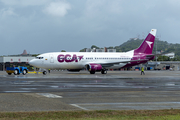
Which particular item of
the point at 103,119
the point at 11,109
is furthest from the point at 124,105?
the point at 11,109

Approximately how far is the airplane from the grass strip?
3473cm

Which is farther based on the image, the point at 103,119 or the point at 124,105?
the point at 124,105

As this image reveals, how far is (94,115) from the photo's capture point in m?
9.08

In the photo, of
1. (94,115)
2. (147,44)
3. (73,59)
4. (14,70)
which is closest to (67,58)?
(73,59)

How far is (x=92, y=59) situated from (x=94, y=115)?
125 feet

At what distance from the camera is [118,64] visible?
4834cm

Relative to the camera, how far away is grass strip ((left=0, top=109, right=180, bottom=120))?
28.1 feet

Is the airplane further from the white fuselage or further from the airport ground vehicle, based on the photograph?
the airport ground vehicle

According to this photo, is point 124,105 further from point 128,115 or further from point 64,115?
point 64,115

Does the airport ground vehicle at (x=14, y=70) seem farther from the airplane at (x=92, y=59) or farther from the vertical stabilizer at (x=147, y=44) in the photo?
the vertical stabilizer at (x=147, y=44)

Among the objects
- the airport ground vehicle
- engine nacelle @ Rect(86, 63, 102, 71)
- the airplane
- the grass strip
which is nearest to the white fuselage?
the airplane

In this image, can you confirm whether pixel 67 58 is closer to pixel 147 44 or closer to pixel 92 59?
pixel 92 59

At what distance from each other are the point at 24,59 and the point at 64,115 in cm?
8860

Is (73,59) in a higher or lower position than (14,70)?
higher
